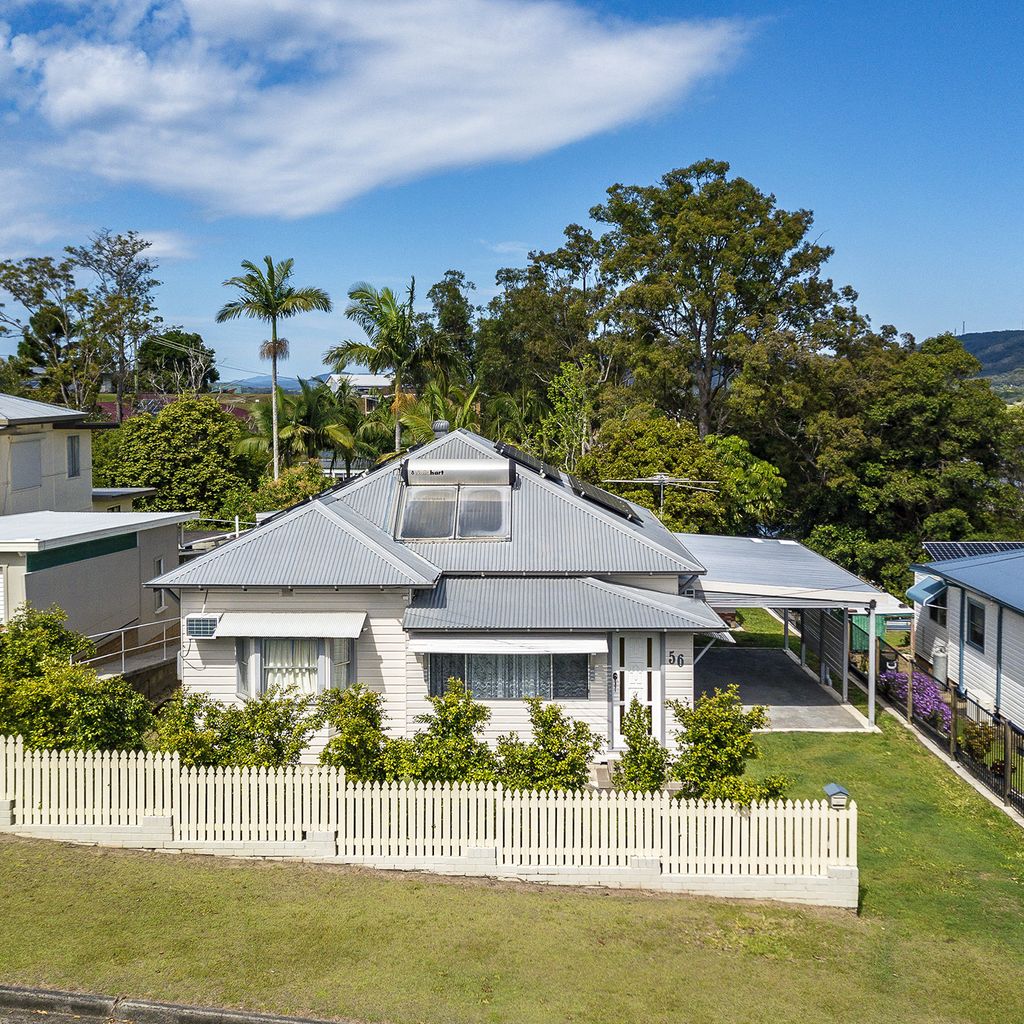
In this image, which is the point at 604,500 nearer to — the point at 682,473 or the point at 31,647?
the point at 31,647

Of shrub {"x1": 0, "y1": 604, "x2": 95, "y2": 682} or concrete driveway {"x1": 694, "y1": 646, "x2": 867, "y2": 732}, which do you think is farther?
concrete driveway {"x1": 694, "y1": 646, "x2": 867, "y2": 732}

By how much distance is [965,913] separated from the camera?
36.0ft

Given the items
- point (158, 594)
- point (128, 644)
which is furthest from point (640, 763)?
point (158, 594)

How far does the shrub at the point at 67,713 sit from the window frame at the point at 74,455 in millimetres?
17451

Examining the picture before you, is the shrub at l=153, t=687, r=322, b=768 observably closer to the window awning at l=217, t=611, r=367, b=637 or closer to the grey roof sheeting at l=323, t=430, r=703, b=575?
the window awning at l=217, t=611, r=367, b=637

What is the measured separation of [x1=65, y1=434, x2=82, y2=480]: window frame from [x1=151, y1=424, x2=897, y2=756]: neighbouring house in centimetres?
1404

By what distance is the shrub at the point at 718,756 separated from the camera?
11.0 metres

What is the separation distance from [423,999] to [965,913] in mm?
6831

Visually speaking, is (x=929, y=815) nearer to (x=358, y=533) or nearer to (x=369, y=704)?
(x=369, y=704)

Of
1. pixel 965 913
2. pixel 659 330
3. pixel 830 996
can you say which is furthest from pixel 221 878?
pixel 659 330

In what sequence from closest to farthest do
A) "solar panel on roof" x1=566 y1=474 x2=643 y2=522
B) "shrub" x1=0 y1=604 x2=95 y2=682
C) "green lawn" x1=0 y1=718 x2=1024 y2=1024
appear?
"green lawn" x1=0 y1=718 x2=1024 y2=1024
"shrub" x1=0 y1=604 x2=95 y2=682
"solar panel on roof" x1=566 y1=474 x2=643 y2=522

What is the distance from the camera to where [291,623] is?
1567 cm

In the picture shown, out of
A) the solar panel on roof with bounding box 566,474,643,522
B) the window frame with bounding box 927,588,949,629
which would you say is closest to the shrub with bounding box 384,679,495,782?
the solar panel on roof with bounding box 566,474,643,522

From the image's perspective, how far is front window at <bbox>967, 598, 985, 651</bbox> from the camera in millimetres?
20219
